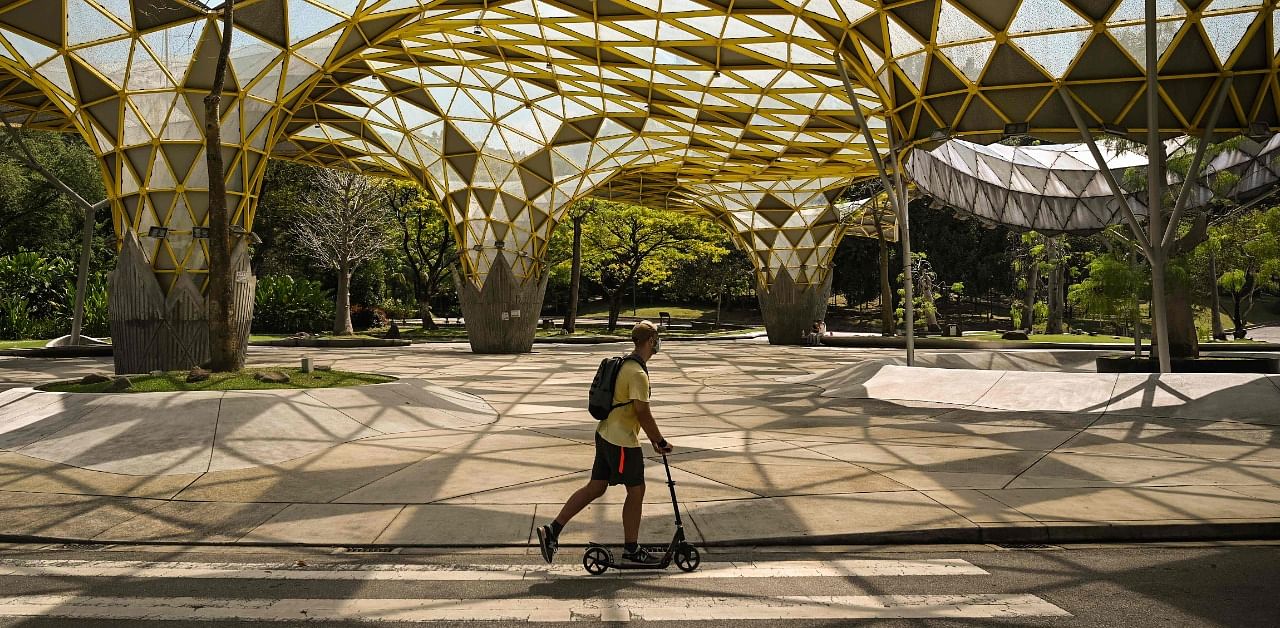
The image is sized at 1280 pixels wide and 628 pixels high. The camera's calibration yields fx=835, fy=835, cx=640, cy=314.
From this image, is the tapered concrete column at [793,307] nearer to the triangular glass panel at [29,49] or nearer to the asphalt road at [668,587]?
the triangular glass panel at [29,49]

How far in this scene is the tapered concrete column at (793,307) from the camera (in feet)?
149

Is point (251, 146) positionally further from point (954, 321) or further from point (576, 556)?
point (954, 321)

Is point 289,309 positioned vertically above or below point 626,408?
above

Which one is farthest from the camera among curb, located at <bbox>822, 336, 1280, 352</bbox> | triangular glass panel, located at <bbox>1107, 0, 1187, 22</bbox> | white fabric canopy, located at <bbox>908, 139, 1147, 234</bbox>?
white fabric canopy, located at <bbox>908, 139, 1147, 234</bbox>

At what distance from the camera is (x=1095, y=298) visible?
2284cm

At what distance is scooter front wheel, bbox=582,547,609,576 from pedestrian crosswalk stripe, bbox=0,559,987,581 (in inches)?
2.3

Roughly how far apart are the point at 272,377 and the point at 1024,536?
12.0 m

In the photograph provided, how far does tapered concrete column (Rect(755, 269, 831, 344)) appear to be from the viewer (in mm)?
45500

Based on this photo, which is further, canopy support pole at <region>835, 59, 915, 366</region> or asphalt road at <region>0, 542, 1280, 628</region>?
canopy support pole at <region>835, 59, 915, 366</region>

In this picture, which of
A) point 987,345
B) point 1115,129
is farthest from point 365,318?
point 1115,129

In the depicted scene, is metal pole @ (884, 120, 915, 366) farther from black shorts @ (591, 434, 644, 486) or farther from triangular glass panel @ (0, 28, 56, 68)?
triangular glass panel @ (0, 28, 56, 68)

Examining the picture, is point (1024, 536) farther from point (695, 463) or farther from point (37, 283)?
point (37, 283)

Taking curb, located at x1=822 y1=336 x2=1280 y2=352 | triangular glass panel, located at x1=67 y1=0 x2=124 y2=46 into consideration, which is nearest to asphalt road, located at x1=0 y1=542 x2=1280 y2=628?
triangular glass panel, located at x1=67 y1=0 x2=124 y2=46

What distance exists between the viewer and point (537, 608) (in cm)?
545
